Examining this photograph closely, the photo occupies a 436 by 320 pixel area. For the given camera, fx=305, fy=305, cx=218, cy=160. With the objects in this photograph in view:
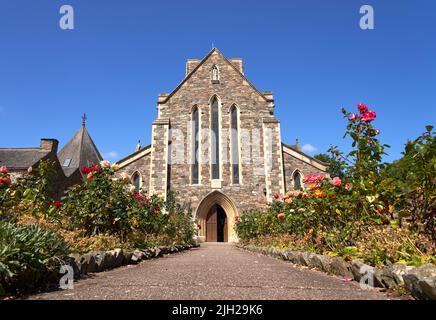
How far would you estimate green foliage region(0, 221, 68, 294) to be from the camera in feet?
8.48

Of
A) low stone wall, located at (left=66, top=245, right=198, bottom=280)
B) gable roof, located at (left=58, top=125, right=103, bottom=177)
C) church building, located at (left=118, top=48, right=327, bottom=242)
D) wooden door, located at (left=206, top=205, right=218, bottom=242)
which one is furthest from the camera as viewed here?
gable roof, located at (left=58, top=125, right=103, bottom=177)

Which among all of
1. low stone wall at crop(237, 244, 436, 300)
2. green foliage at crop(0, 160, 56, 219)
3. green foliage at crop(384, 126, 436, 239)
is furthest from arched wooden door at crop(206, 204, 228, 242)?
green foliage at crop(384, 126, 436, 239)

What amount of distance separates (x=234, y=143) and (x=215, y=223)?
532 cm

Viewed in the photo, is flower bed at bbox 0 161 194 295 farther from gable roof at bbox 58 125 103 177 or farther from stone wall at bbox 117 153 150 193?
gable roof at bbox 58 125 103 177

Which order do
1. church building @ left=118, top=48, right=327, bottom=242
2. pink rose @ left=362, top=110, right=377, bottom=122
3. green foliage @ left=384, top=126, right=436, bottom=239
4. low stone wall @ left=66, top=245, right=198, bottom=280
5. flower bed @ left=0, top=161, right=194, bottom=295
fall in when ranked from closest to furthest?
green foliage @ left=384, top=126, right=436, bottom=239, flower bed @ left=0, top=161, right=194, bottom=295, low stone wall @ left=66, top=245, right=198, bottom=280, pink rose @ left=362, top=110, right=377, bottom=122, church building @ left=118, top=48, right=327, bottom=242

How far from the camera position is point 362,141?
4.65 metres

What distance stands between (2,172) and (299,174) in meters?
16.3

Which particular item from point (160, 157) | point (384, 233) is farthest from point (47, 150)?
point (384, 233)

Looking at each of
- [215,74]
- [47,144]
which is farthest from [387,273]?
[47,144]

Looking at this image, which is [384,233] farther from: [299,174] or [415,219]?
[299,174]

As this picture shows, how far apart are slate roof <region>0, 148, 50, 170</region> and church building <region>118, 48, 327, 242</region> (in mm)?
5358

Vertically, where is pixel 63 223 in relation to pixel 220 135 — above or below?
below

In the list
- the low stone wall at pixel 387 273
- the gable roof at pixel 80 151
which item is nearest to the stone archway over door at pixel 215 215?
the low stone wall at pixel 387 273

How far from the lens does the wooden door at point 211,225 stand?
64.1 feet
